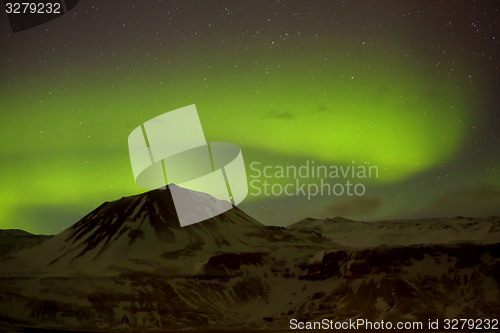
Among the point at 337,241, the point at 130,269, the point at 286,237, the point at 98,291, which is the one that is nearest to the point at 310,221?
the point at 337,241

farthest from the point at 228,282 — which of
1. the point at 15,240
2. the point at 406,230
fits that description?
the point at 15,240

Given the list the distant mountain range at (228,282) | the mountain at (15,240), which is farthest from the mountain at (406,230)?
the mountain at (15,240)

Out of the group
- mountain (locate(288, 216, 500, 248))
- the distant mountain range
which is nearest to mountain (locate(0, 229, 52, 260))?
the distant mountain range

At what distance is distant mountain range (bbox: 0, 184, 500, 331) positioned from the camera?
79188 millimetres

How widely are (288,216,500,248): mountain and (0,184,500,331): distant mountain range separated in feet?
19.3

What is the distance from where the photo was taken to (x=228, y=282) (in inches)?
3570

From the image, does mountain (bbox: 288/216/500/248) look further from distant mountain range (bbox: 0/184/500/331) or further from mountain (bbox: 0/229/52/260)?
mountain (bbox: 0/229/52/260)

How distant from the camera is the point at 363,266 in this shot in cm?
8412

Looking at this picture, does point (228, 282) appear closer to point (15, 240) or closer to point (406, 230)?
point (406, 230)

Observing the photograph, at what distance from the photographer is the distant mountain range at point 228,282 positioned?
260 ft

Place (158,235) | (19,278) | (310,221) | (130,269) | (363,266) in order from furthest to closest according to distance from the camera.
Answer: (310,221) < (158,235) < (130,269) < (19,278) < (363,266)

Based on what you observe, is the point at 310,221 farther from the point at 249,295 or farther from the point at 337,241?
the point at 249,295

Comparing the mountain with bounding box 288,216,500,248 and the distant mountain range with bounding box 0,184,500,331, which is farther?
the mountain with bounding box 288,216,500,248

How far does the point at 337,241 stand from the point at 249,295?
2117 inches
